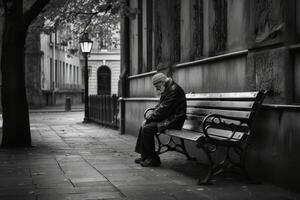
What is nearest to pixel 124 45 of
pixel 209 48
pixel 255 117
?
pixel 209 48

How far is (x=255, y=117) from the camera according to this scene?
739 cm

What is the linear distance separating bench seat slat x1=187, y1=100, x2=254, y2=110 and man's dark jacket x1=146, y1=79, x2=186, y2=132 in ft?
1.33

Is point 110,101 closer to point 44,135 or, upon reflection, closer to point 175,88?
point 44,135

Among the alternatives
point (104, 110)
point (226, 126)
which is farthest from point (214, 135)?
point (104, 110)

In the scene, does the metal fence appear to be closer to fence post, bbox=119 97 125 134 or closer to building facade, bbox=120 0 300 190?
fence post, bbox=119 97 125 134

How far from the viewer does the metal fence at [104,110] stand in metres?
19.3

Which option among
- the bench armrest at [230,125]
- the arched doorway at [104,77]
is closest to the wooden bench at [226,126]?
the bench armrest at [230,125]

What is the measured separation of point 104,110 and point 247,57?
12.9m

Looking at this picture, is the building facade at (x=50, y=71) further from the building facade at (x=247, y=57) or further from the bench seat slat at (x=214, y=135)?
the bench seat slat at (x=214, y=135)

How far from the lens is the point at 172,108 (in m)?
9.14

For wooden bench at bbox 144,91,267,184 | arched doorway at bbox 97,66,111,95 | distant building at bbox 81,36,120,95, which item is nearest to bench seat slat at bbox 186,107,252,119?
wooden bench at bbox 144,91,267,184

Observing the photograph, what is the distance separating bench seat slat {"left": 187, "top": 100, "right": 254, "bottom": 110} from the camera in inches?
297

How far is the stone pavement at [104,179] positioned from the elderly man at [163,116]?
0.91 ft

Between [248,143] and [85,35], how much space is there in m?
17.2
